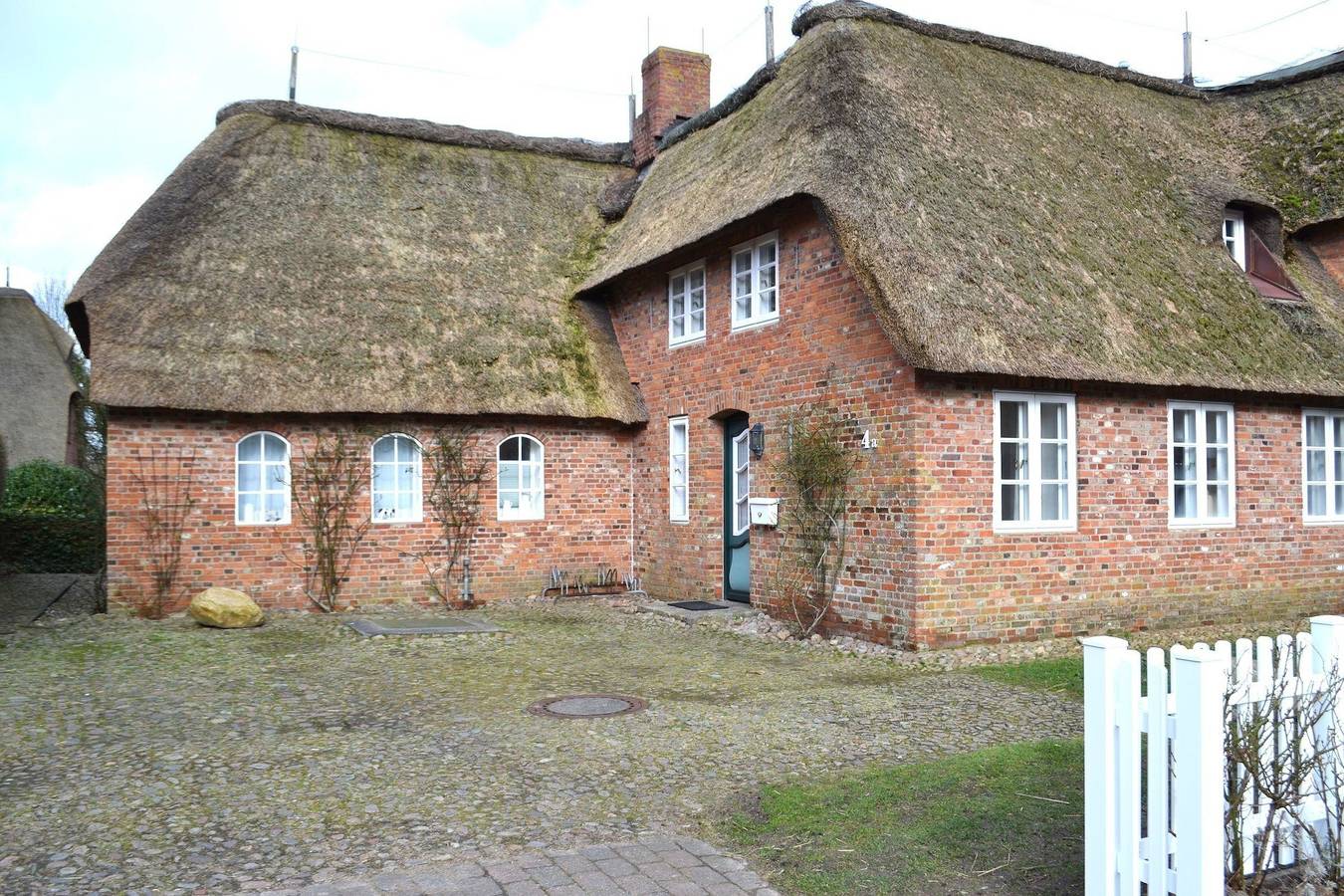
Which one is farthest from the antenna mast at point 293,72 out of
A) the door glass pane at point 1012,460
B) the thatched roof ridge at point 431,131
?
the door glass pane at point 1012,460

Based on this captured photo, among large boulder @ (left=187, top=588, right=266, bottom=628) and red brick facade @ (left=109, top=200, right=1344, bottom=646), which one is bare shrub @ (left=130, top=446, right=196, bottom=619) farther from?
large boulder @ (left=187, top=588, right=266, bottom=628)

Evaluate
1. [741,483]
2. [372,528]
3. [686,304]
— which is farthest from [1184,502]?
[372,528]

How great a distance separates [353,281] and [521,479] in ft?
11.7

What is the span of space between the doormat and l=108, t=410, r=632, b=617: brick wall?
4.60 feet

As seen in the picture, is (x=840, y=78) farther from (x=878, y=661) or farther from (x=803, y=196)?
(x=878, y=661)

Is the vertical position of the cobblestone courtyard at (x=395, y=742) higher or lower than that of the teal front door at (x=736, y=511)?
lower

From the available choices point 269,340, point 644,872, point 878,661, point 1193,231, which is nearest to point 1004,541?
point 878,661

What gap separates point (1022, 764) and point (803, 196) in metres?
6.78

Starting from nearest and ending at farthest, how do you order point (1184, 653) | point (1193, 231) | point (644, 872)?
point (1184, 653) < point (644, 872) < point (1193, 231)

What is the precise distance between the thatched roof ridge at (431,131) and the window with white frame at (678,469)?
20.7ft

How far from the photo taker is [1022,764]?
19.2 ft

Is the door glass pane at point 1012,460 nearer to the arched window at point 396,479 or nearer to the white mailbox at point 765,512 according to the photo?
the white mailbox at point 765,512

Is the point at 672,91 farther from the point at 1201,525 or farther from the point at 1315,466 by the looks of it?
the point at 1315,466

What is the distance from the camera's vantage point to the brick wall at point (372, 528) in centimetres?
1252
